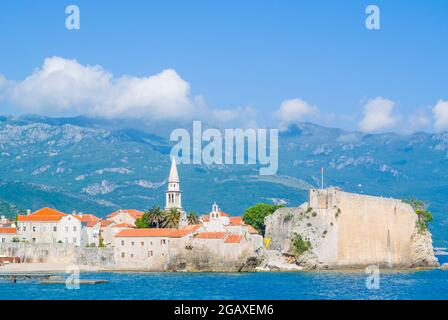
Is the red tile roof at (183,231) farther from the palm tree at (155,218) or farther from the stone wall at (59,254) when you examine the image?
the palm tree at (155,218)

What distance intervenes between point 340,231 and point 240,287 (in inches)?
940

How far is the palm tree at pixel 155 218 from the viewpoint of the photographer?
9819cm

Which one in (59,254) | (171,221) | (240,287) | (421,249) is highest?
(171,221)

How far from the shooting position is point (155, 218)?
98250mm

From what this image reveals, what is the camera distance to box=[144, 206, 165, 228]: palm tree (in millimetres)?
98188

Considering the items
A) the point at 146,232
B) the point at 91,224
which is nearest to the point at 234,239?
the point at 146,232

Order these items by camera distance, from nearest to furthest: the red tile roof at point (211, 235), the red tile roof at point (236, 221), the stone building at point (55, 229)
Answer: the red tile roof at point (211, 235) < the stone building at point (55, 229) < the red tile roof at point (236, 221)

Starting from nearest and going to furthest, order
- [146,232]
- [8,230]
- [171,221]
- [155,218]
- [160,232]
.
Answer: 1. [160,232]
2. [146,232]
3. [171,221]
4. [155,218]
5. [8,230]

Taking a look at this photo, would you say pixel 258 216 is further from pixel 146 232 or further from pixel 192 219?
pixel 146 232

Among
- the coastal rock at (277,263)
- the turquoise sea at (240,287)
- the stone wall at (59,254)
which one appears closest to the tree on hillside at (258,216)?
the coastal rock at (277,263)

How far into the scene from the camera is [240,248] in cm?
8662

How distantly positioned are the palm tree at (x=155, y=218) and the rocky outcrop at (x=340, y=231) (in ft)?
37.4

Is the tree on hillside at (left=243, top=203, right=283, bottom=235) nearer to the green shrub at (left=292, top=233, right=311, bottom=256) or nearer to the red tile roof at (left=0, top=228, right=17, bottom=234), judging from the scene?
the green shrub at (left=292, top=233, right=311, bottom=256)
